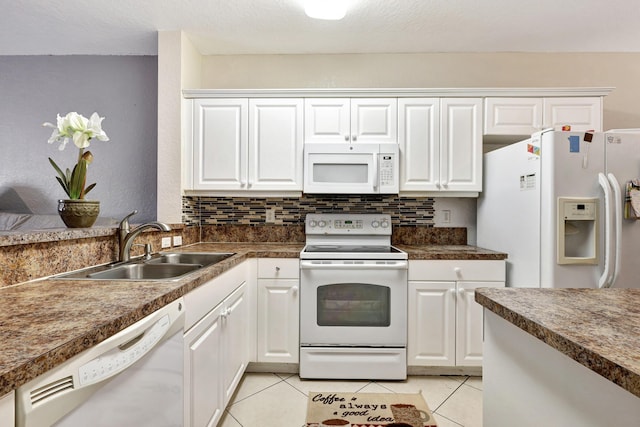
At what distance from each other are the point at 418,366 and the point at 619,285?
1212 millimetres

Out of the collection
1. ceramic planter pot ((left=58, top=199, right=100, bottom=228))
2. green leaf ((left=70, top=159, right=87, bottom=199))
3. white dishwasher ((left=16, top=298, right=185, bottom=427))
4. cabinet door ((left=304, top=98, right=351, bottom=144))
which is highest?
cabinet door ((left=304, top=98, right=351, bottom=144))

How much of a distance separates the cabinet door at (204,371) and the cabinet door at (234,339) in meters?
0.07

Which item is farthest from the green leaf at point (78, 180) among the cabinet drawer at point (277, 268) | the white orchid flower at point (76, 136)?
the cabinet drawer at point (277, 268)

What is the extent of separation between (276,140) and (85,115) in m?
1.70

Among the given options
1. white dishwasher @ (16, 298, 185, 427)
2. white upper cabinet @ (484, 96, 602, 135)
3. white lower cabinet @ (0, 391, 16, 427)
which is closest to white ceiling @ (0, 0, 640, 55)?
white upper cabinet @ (484, 96, 602, 135)

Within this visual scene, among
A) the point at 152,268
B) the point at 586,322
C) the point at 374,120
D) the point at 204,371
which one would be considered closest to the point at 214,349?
the point at 204,371

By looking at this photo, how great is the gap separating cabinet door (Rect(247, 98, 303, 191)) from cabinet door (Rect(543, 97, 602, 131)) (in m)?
1.81

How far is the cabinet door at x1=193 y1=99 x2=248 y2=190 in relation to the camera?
2.48 metres

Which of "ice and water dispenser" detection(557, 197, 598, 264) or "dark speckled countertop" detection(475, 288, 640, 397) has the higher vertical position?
"ice and water dispenser" detection(557, 197, 598, 264)

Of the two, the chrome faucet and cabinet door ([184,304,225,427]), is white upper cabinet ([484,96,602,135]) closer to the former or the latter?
cabinet door ([184,304,225,427])

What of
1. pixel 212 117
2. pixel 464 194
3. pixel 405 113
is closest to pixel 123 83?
pixel 212 117

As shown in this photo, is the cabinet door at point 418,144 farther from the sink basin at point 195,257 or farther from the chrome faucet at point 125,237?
the chrome faucet at point 125,237

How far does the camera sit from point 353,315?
2164mm

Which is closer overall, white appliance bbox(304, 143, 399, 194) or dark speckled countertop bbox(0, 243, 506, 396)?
dark speckled countertop bbox(0, 243, 506, 396)
